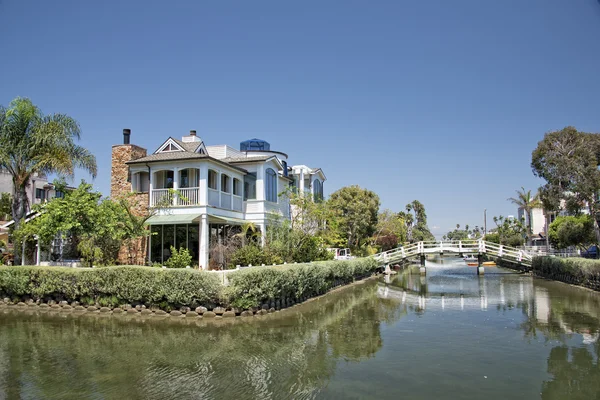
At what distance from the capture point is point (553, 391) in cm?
976

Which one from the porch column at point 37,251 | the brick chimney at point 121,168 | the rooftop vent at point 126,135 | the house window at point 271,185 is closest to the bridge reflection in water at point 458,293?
the house window at point 271,185

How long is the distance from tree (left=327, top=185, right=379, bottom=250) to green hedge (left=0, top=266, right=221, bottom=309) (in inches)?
1068

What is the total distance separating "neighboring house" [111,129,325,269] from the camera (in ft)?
80.8

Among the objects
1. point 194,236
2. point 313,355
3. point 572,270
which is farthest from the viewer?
point 572,270

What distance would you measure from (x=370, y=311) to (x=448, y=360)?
922 cm

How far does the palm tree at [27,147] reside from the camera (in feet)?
78.6

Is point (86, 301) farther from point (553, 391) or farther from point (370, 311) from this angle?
Result: point (553, 391)

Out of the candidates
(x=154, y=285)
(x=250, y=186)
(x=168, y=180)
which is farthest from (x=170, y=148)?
(x=154, y=285)

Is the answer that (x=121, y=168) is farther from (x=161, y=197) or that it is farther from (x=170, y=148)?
(x=161, y=197)

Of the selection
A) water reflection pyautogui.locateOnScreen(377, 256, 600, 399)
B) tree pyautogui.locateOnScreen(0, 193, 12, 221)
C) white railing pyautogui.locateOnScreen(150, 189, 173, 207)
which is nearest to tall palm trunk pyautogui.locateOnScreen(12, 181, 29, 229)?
white railing pyautogui.locateOnScreen(150, 189, 173, 207)

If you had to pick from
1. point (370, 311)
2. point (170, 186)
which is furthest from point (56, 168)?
point (370, 311)

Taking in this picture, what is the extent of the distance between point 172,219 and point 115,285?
5369 millimetres

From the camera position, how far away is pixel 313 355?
42.1ft

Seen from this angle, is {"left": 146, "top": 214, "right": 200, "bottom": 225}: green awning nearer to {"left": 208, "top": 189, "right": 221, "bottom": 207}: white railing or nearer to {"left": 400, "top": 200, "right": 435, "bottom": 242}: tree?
{"left": 208, "top": 189, "right": 221, "bottom": 207}: white railing
